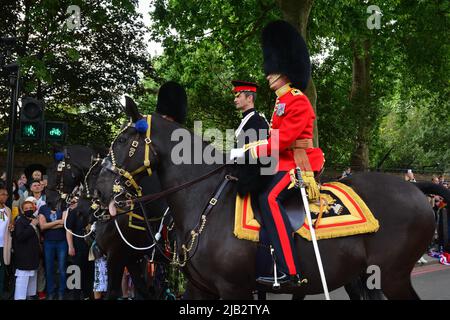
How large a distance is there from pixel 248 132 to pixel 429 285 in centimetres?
683

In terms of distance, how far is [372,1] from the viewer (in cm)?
1600

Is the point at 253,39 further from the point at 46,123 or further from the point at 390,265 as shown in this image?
the point at 390,265

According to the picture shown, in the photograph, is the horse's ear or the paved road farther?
the paved road

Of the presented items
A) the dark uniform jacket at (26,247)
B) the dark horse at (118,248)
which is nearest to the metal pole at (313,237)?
the dark horse at (118,248)

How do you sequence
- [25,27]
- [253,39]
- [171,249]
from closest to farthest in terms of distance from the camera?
[171,249] → [25,27] → [253,39]

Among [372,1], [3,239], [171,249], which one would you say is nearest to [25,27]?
[3,239]

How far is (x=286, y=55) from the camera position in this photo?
5113 mm

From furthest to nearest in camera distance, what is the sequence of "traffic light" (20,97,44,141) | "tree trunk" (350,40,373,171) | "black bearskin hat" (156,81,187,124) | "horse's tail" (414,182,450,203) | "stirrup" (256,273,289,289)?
"tree trunk" (350,40,373,171) < "traffic light" (20,97,44,141) < "black bearskin hat" (156,81,187,124) < "horse's tail" (414,182,450,203) < "stirrup" (256,273,289,289)

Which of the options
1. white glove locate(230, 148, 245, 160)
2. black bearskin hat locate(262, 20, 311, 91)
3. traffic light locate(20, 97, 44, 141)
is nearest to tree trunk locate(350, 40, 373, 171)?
traffic light locate(20, 97, 44, 141)

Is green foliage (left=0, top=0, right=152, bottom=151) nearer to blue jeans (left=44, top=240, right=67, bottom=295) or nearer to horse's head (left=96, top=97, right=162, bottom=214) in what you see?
blue jeans (left=44, top=240, right=67, bottom=295)

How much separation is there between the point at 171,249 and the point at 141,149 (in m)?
1.33

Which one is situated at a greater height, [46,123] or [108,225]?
[46,123]

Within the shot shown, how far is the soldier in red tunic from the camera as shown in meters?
4.54

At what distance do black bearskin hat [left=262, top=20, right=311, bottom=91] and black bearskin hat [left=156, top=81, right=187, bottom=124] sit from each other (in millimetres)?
2031
